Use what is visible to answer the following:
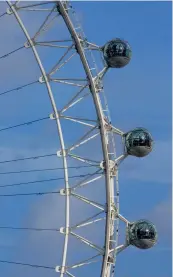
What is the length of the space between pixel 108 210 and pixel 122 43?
720 centimetres

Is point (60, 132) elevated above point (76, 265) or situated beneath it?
elevated above

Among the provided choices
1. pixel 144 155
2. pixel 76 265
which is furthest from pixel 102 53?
pixel 76 265

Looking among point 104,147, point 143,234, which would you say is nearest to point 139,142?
point 104,147

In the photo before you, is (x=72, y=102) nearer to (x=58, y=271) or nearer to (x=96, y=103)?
(x=96, y=103)

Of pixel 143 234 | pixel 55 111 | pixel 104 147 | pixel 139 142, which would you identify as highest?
pixel 55 111

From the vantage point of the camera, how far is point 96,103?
6112cm

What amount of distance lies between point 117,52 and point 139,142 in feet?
13.0

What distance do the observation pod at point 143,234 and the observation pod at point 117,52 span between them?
694cm

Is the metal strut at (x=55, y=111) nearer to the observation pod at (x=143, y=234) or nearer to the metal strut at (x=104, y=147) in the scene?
the metal strut at (x=104, y=147)

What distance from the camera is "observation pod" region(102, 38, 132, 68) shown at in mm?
61312

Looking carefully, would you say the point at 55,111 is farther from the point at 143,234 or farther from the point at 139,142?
the point at 143,234

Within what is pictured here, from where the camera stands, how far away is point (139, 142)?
61031 mm

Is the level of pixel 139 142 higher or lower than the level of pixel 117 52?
lower

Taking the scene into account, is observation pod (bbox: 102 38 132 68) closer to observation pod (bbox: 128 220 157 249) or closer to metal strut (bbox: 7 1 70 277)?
metal strut (bbox: 7 1 70 277)
